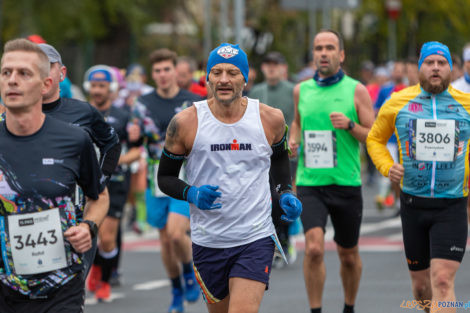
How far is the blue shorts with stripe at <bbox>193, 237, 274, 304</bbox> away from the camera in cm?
623

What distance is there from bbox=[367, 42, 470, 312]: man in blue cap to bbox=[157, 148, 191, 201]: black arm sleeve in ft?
6.00

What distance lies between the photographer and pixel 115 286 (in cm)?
1164

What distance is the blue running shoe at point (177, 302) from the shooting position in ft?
31.9

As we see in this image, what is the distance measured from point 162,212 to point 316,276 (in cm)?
217

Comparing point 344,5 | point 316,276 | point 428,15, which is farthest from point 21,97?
point 428,15

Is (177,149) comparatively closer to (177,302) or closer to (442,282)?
(442,282)

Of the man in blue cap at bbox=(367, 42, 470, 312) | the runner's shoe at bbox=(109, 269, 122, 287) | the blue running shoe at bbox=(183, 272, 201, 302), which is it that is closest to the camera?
the man in blue cap at bbox=(367, 42, 470, 312)

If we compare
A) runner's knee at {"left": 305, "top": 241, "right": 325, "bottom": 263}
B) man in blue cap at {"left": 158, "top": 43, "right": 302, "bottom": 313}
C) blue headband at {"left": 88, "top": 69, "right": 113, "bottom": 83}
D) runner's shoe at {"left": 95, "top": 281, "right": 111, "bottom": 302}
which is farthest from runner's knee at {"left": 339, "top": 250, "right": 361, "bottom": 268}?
blue headband at {"left": 88, "top": 69, "right": 113, "bottom": 83}

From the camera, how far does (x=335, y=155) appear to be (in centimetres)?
885

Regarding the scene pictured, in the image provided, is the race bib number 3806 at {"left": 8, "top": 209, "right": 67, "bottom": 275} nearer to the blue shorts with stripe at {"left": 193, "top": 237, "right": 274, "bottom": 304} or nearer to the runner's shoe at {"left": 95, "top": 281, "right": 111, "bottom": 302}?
the blue shorts with stripe at {"left": 193, "top": 237, "right": 274, "bottom": 304}

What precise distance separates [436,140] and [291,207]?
1.61 m

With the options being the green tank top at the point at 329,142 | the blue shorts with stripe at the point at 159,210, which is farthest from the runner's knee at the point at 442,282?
the blue shorts with stripe at the point at 159,210

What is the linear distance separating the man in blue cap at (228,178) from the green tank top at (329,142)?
2450mm

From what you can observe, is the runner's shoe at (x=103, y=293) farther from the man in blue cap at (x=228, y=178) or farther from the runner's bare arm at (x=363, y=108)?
the man in blue cap at (x=228, y=178)
